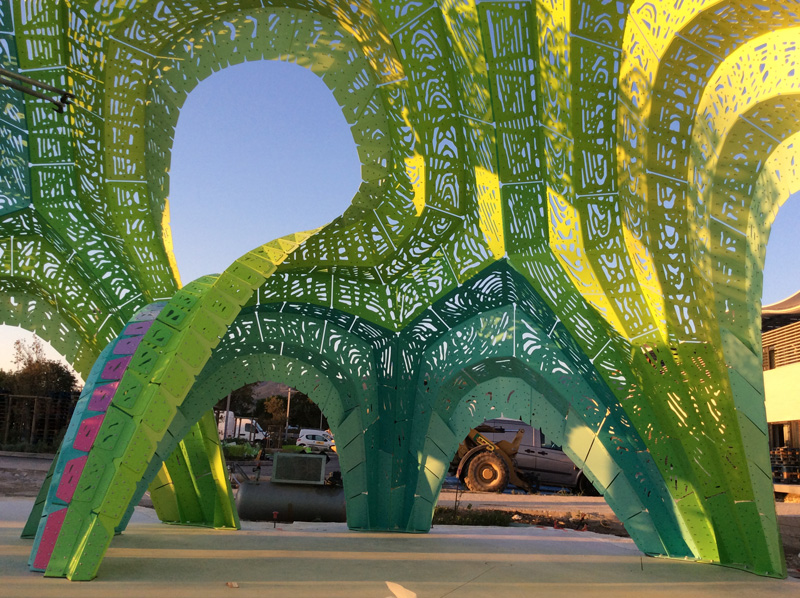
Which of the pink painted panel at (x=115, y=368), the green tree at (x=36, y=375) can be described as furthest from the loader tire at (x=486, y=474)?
the green tree at (x=36, y=375)

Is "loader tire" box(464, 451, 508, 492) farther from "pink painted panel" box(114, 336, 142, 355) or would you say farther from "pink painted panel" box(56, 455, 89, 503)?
"pink painted panel" box(56, 455, 89, 503)

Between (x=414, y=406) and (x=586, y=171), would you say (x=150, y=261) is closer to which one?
(x=414, y=406)

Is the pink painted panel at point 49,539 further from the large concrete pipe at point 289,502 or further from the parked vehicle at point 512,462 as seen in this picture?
the parked vehicle at point 512,462

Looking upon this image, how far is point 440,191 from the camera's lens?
31.4ft

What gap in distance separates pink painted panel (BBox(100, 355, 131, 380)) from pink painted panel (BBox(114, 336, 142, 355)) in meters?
0.08

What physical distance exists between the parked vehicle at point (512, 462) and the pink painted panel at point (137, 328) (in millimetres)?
14600

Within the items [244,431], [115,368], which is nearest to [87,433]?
[115,368]

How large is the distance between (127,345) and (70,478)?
1.34m

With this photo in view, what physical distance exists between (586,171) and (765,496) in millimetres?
4129

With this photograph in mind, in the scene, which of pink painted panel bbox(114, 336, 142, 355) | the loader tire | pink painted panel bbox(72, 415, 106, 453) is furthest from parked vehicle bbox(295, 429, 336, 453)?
pink painted panel bbox(72, 415, 106, 453)

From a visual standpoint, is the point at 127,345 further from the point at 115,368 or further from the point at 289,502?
the point at 289,502

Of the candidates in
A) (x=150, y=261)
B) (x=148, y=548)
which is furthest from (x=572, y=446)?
(x=150, y=261)

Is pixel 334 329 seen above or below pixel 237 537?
above

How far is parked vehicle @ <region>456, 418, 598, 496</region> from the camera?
20422 millimetres
